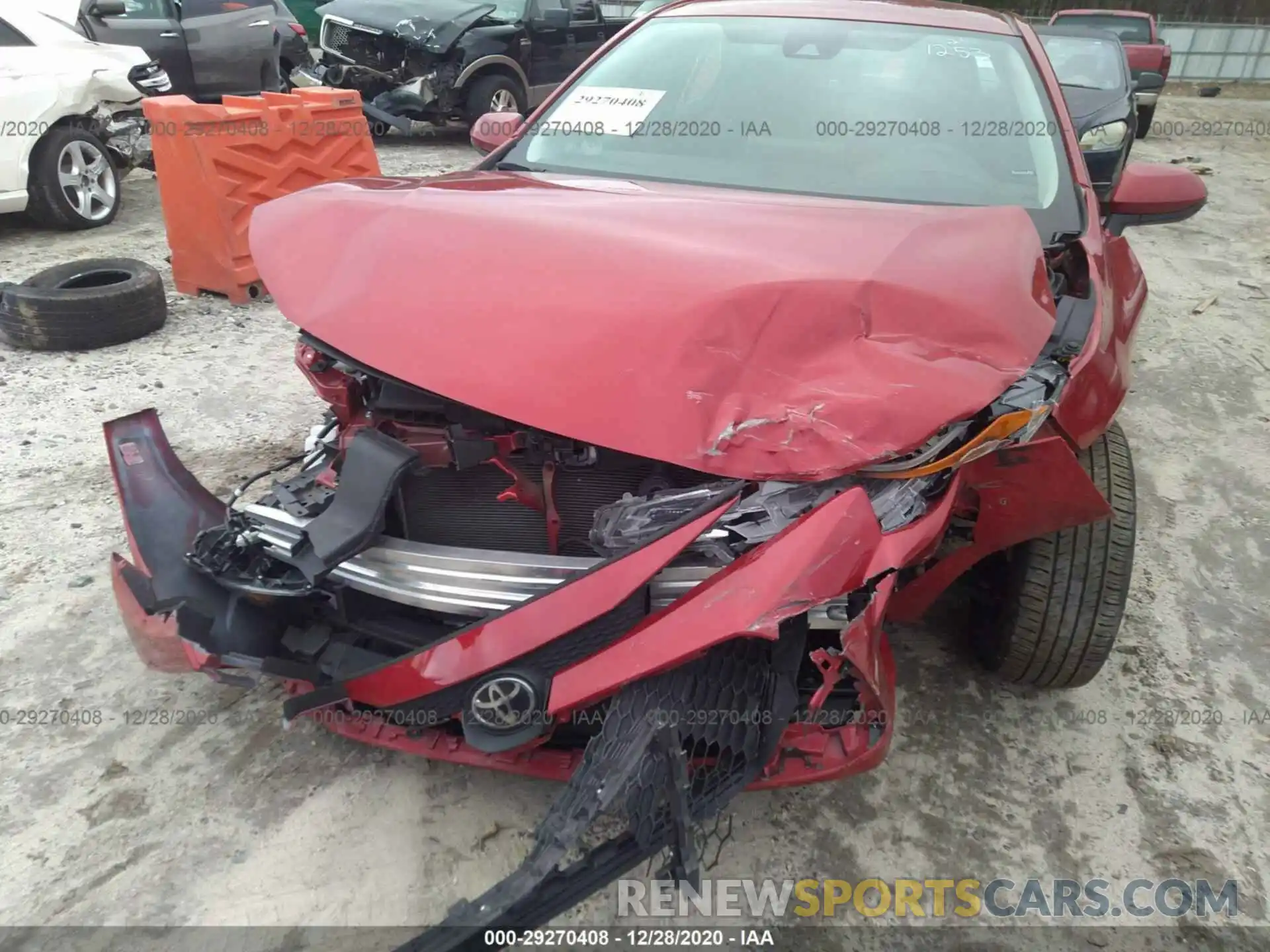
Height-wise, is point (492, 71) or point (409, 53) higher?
point (409, 53)

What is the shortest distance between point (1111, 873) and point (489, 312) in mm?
1860

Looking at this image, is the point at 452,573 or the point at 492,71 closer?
the point at 452,573

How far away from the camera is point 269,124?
15.5 feet

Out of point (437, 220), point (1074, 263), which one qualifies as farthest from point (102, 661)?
point (1074, 263)

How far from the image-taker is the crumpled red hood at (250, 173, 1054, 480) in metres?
1.51

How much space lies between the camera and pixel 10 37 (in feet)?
17.6

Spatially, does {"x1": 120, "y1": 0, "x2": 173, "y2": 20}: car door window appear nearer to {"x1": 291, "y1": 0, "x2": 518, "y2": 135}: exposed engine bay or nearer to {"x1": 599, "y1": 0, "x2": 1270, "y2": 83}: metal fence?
{"x1": 291, "y1": 0, "x2": 518, "y2": 135}: exposed engine bay

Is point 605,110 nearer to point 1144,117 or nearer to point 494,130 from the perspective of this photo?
point 494,130

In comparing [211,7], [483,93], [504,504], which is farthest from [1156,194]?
[211,7]

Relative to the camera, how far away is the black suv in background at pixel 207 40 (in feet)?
23.4

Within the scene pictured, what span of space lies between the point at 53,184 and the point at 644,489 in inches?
228

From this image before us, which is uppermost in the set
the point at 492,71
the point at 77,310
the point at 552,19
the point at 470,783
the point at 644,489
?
the point at 552,19

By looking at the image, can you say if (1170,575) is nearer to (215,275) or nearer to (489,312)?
(489,312)

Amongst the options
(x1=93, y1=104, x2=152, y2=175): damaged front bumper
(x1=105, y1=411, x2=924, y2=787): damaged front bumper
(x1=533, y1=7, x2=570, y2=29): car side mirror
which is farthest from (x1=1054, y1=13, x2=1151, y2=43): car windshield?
(x1=105, y1=411, x2=924, y2=787): damaged front bumper
